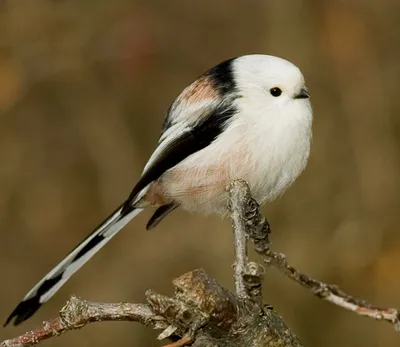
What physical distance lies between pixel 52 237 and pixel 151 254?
0.83m

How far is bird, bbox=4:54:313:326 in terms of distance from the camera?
246cm

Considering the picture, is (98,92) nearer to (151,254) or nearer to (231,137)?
(151,254)

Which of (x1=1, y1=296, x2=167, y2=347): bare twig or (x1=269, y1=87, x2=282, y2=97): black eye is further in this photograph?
(x1=269, y1=87, x2=282, y2=97): black eye

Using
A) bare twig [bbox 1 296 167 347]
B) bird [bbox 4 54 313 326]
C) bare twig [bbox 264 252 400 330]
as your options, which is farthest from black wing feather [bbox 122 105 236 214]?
bare twig [bbox 1 296 167 347]

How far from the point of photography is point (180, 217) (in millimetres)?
4594

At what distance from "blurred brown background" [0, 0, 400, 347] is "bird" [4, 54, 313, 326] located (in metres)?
1.48

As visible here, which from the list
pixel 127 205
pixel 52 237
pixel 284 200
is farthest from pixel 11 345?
pixel 52 237

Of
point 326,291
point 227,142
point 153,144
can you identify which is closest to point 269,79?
point 227,142

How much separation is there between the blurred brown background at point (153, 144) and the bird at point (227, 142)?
4.86ft

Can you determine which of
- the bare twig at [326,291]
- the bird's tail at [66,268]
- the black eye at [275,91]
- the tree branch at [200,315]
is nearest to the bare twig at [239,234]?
the tree branch at [200,315]

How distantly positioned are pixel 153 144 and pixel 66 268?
227 centimetres

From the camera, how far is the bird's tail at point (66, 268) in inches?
96.6

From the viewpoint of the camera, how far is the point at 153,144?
16.2 ft

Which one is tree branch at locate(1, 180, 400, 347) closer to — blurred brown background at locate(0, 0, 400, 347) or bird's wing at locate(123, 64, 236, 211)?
bird's wing at locate(123, 64, 236, 211)
